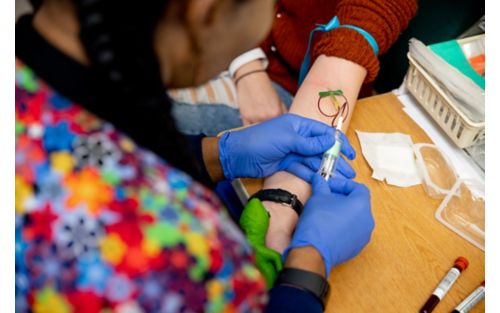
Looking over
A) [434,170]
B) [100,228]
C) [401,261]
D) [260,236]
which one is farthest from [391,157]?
[100,228]

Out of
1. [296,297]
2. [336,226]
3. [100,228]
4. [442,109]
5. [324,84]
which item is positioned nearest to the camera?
[100,228]

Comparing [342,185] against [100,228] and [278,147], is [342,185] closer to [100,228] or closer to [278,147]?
[278,147]

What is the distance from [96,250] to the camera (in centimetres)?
53

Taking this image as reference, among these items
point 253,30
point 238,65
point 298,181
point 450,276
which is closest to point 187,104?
point 238,65

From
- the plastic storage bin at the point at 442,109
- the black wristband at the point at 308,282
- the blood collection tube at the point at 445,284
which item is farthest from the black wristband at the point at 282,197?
the plastic storage bin at the point at 442,109

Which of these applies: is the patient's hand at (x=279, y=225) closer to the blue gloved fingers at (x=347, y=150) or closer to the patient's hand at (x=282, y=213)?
the patient's hand at (x=282, y=213)

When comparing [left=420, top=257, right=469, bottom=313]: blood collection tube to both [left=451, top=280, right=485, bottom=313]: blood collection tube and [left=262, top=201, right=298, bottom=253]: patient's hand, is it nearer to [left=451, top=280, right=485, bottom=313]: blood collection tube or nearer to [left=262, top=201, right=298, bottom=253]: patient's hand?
[left=451, top=280, right=485, bottom=313]: blood collection tube

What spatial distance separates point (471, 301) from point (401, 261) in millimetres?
145

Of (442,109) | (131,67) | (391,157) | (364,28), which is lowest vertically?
(391,157)

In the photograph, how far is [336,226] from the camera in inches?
35.9

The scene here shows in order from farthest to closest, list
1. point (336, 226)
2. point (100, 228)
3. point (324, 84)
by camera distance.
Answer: point (324, 84)
point (336, 226)
point (100, 228)

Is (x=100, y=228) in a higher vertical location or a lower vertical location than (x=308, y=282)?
higher

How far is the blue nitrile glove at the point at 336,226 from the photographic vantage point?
0.88 m

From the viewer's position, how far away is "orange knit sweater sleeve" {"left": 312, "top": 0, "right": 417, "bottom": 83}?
127cm
